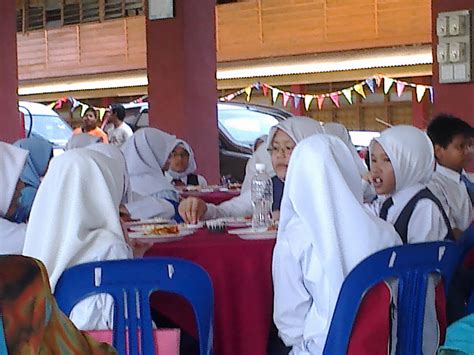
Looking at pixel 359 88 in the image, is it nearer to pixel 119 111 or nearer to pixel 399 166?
pixel 119 111

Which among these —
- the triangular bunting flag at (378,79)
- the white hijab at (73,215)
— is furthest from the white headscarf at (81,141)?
the triangular bunting flag at (378,79)

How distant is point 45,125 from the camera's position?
1125cm

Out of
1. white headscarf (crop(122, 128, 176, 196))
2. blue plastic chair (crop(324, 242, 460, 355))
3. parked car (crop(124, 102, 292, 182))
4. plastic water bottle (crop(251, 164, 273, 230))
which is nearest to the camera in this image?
blue plastic chair (crop(324, 242, 460, 355))

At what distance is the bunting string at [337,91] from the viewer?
1409 centimetres

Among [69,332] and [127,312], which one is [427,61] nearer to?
[127,312]

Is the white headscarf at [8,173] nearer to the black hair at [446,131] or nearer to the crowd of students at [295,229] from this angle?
the crowd of students at [295,229]

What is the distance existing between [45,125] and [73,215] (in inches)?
356

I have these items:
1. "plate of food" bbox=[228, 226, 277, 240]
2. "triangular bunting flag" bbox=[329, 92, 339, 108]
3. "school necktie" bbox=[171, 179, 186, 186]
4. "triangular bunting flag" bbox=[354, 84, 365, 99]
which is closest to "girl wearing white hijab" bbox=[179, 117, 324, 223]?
"plate of food" bbox=[228, 226, 277, 240]

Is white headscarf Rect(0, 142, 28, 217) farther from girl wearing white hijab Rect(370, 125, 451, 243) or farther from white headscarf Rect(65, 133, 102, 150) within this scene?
white headscarf Rect(65, 133, 102, 150)

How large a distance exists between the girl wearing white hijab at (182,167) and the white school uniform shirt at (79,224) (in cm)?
368

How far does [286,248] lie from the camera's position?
2561mm

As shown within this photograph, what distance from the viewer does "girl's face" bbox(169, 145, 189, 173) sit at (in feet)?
21.0

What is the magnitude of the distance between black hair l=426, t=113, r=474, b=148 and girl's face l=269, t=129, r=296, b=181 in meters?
0.69

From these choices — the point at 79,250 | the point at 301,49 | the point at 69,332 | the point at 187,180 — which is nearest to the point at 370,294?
the point at 79,250
